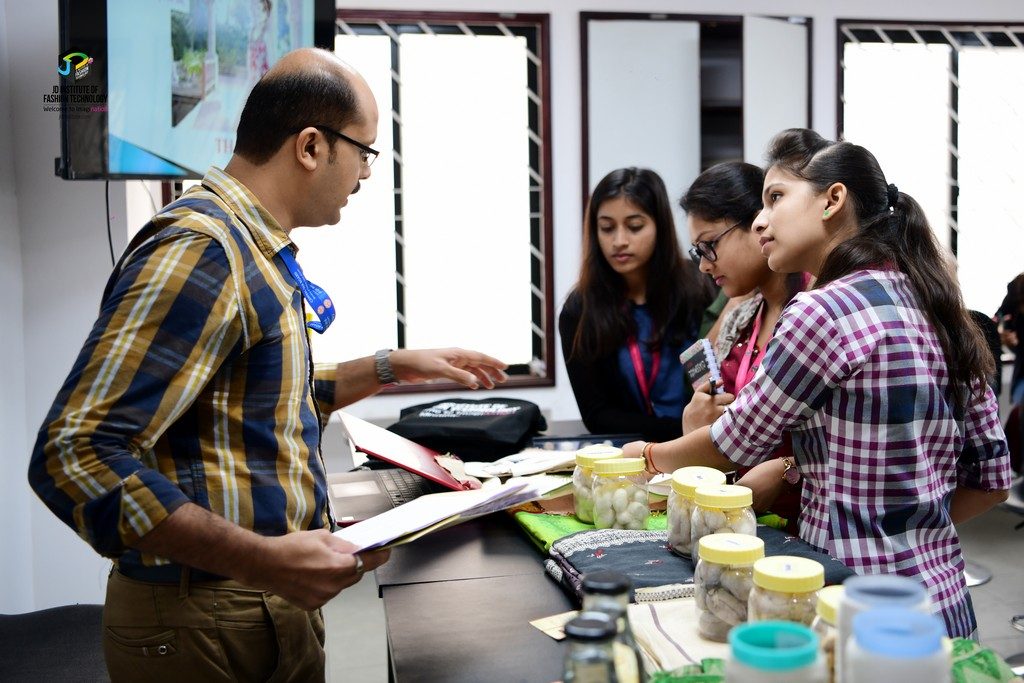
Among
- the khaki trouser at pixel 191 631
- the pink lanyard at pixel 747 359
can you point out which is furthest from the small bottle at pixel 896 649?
the pink lanyard at pixel 747 359

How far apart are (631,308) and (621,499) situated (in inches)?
51.6

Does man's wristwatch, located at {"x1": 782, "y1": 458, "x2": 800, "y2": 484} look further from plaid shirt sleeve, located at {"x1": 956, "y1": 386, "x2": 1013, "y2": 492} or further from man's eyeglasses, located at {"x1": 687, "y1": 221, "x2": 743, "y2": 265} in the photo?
man's eyeglasses, located at {"x1": 687, "y1": 221, "x2": 743, "y2": 265}

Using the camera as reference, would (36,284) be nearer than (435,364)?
No

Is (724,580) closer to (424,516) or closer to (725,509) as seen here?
(725,509)

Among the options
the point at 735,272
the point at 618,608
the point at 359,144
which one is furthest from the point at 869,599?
the point at 735,272

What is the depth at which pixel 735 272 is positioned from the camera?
2.32 meters

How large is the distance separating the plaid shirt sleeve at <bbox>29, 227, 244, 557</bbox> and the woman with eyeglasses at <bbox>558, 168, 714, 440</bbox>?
162 centimetres

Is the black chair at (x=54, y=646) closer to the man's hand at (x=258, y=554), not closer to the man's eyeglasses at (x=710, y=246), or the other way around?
the man's hand at (x=258, y=554)

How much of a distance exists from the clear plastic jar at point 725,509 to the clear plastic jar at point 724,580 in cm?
12

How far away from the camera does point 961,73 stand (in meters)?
4.87

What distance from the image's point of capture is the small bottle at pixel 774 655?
2.33ft

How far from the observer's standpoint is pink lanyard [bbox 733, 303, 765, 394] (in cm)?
206

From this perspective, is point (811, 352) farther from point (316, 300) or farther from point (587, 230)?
point (587, 230)

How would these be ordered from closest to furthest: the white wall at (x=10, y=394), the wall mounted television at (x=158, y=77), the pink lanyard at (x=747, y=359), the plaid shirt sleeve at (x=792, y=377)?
the plaid shirt sleeve at (x=792, y=377)
the pink lanyard at (x=747, y=359)
the wall mounted television at (x=158, y=77)
the white wall at (x=10, y=394)
